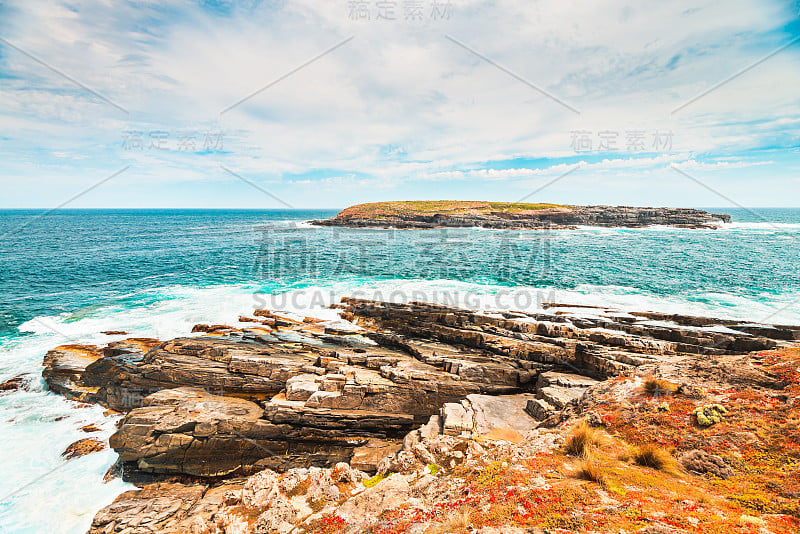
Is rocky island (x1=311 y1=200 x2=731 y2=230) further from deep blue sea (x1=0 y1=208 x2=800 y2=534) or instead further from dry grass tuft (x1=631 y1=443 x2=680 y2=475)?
dry grass tuft (x1=631 y1=443 x2=680 y2=475)

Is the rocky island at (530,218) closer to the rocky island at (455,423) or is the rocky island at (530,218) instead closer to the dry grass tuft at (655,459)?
the rocky island at (455,423)

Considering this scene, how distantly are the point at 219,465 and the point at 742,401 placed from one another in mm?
20665

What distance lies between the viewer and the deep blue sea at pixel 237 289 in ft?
46.8

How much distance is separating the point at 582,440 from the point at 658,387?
505cm

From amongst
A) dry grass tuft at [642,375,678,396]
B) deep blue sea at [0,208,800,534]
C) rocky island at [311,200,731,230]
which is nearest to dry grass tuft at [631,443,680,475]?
dry grass tuft at [642,375,678,396]

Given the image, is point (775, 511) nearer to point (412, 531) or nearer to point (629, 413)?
point (629, 413)

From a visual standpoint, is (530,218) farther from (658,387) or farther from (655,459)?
(655,459)

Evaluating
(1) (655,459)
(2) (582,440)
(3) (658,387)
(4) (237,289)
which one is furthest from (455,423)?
(4) (237,289)

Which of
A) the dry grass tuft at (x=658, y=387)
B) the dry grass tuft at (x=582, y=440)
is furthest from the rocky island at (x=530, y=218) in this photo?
the dry grass tuft at (x=582, y=440)

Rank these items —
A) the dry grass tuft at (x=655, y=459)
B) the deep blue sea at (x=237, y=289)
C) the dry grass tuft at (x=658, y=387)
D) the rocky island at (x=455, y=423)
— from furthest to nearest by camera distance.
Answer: the deep blue sea at (x=237, y=289)
the dry grass tuft at (x=658, y=387)
the dry grass tuft at (x=655, y=459)
the rocky island at (x=455, y=423)

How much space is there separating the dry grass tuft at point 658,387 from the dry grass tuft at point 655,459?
3647 millimetres

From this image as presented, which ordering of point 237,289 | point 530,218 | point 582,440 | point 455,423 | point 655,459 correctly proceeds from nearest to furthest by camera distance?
1. point 655,459
2. point 582,440
3. point 455,423
4. point 237,289
5. point 530,218

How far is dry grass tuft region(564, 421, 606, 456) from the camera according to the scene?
378 inches

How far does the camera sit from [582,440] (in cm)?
982
